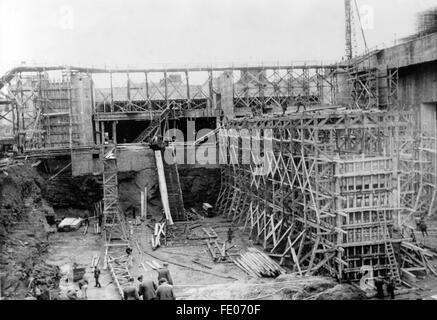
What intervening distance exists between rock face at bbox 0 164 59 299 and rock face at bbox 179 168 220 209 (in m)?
8.92

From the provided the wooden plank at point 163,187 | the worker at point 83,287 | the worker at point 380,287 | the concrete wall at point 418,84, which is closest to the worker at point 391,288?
the worker at point 380,287

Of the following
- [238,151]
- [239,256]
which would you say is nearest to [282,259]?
[239,256]

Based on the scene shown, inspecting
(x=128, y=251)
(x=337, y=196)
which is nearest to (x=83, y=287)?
(x=128, y=251)

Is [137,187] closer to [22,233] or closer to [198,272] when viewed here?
[22,233]

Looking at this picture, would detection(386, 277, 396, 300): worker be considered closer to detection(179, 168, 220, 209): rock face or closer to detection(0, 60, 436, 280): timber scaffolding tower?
detection(0, 60, 436, 280): timber scaffolding tower

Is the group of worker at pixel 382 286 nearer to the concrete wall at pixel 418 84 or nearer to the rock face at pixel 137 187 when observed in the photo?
the rock face at pixel 137 187

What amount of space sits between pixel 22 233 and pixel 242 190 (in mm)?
12640

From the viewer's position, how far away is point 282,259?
65.5ft

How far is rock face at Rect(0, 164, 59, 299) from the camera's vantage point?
49.7 feet

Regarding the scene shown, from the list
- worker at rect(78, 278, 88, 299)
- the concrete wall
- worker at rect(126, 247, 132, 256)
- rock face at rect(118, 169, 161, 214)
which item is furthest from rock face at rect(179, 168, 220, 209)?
worker at rect(78, 278, 88, 299)

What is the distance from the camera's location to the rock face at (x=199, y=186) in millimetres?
31297

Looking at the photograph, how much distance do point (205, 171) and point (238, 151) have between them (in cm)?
468

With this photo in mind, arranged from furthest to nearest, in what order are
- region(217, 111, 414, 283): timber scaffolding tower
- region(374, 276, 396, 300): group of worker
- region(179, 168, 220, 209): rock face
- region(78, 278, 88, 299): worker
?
region(179, 168, 220, 209): rock face → region(217, 111, 414, 283): timber scaffolding tower → region(374, 276, 396, 300): group of worker → region(78, 278, 88, 299): worker

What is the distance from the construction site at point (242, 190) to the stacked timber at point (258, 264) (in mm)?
84
